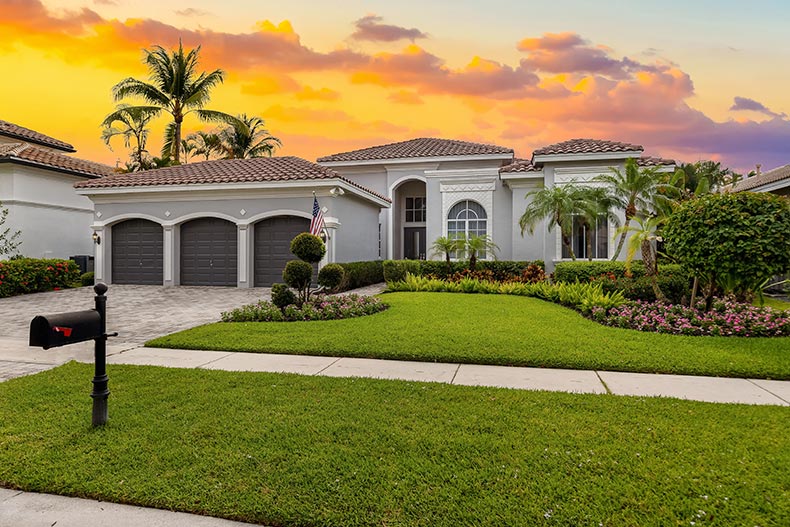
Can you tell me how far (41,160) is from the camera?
66.6 feet

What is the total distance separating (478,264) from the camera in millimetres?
17703

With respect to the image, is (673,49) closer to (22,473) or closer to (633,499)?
(633,499)

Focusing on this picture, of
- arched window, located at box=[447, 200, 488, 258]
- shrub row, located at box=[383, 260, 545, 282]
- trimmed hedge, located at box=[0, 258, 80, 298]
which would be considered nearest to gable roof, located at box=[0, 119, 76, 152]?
trimmed hedge, located at box=[0, 258, 80, 298]

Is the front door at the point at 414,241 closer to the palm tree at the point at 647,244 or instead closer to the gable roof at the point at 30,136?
the palm tree at the point at 647,244

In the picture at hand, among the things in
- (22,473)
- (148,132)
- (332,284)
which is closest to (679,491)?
(22,473)

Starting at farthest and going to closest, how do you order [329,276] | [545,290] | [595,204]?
1. [595,204]
2. [545,290]
3. [329,276]

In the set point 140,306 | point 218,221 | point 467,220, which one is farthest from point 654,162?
point 140,306

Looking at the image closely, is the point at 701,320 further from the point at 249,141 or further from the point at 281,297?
the point at 249,141

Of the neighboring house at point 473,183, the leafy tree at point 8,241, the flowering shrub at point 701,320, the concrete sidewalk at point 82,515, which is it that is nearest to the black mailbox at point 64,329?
the concrete sidewalk at point 82,515

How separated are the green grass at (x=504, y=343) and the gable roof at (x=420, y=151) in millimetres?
13138

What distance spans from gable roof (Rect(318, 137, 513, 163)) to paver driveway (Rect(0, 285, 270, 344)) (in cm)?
936

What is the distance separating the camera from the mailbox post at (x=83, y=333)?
3.57 metres

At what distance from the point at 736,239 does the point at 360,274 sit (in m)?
12.0

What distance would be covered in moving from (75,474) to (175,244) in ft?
54.7
